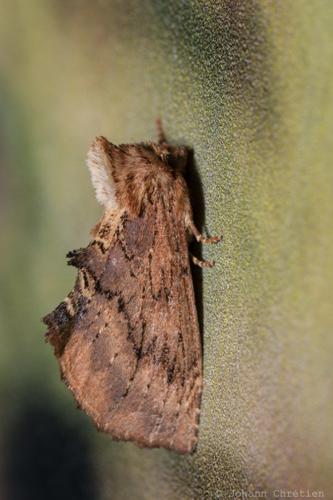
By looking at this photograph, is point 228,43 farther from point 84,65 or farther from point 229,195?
point 84,65

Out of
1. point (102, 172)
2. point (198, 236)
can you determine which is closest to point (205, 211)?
point (198, 236)

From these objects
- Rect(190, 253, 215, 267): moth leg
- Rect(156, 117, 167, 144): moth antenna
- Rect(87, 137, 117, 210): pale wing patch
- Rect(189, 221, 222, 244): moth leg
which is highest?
Rect(156, 117, 167, 144): moth antenna

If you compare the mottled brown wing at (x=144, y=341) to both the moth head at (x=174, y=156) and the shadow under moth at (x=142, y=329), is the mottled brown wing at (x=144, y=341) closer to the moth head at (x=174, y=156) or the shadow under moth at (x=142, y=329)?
the shadow under moth at (x=142, y=329)

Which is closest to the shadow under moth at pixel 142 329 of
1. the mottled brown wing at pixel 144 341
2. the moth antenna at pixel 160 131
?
the mottled brown wing at pixel 144 341

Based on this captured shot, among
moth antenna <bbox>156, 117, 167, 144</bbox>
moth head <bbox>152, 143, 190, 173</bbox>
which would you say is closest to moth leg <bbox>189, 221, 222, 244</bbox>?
moth head <bbox>152, 143, 190, 173</bbox>

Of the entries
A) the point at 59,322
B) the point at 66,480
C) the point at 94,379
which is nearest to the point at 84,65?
the point at 59,322

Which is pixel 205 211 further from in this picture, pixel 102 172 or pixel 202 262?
pixel 102 172

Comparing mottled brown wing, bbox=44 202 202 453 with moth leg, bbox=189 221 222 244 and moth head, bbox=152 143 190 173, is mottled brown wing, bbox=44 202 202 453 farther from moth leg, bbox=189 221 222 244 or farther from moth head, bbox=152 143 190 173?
moth head, bbox=152 143 190 173

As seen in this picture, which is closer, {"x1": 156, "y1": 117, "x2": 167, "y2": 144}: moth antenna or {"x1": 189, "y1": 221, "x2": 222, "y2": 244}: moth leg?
{"x1": 189, "y1": 221, "x2": 222, "y2": 244}: moth leg
